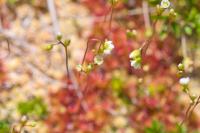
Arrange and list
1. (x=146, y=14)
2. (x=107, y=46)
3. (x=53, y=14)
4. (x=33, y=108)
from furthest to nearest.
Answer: (x=146, y=14) → (x=53, y=14) → (x=33, y=108) → (x=107, y=46)

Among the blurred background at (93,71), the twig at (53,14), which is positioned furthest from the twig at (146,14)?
the twig at (53,14)

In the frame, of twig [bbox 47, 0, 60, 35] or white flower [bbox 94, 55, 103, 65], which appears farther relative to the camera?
twig [bbox 47, 0, 60, 35]

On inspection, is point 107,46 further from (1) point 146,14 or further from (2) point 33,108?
(1) point 146,14

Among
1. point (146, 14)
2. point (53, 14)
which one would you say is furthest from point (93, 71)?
point (146, 14)

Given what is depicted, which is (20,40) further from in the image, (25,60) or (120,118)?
(120,118)

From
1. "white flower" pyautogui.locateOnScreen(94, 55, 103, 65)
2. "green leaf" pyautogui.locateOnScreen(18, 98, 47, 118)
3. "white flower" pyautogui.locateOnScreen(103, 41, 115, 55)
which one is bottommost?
"green leaf" pyautogui.locateOnScreen(18, 98, 47, 118)

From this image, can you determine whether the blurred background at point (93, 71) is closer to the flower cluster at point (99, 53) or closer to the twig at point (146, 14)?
the twig at point (146, 14)

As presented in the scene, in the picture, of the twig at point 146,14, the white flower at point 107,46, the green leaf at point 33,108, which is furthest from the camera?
the twig at point 146,14

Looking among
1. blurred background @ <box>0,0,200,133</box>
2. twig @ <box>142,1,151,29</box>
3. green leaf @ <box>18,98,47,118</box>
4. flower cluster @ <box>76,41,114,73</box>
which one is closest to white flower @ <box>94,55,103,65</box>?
flower cluster @ <box>76,41,114,73</box>

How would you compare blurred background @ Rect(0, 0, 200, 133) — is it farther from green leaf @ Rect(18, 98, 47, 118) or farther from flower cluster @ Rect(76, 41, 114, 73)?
flower cluster @ Rect(76, 41, 114, 73)
